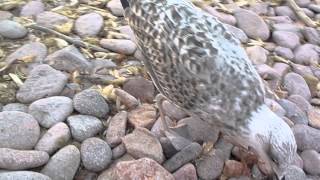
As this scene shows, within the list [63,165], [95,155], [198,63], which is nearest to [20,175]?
[63,165]

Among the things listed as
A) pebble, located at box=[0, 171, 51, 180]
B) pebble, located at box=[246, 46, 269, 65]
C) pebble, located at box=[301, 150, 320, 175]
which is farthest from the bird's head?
pebble, located at box=[0, 171, 51, 180]

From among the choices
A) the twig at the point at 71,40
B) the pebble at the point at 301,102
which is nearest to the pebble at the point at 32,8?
the twig at the point at 71,40

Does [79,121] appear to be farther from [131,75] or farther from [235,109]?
[235,109]

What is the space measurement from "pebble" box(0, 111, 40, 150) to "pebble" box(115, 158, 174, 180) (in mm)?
523

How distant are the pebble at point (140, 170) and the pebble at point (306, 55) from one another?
1721 millimetres

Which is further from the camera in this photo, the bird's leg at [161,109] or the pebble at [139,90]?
the pebble at [139,90]

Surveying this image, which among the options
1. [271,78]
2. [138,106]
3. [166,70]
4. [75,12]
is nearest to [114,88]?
[138,106]

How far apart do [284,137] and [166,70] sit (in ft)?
2.45

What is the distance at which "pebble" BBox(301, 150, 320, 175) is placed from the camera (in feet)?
11.6

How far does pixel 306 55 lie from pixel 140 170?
1.89 metres

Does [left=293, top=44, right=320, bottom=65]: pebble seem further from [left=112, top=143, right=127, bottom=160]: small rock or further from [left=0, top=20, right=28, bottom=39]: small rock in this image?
[left=0, top=20, right=28, bottom=39]: small rock

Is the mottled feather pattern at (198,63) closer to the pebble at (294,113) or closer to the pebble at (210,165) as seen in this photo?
the pebble at (210,165)

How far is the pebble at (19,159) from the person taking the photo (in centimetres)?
307

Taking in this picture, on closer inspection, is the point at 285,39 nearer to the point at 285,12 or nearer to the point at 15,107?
the point at 285,12
